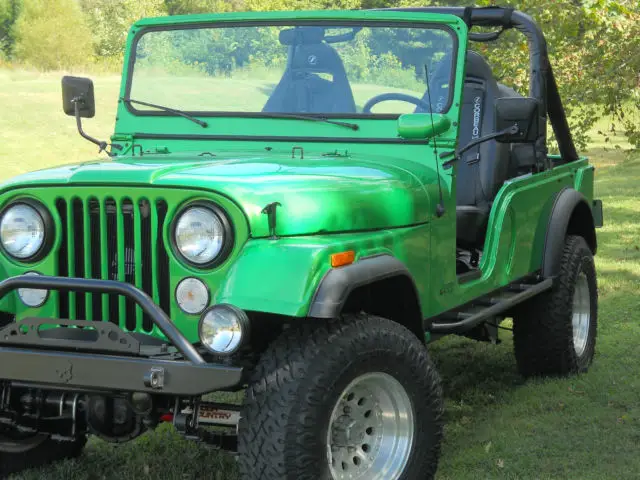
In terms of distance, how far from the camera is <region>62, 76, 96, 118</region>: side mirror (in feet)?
17.0

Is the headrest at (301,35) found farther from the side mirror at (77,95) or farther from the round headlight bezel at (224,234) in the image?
the round headlight bezel at (224,234)

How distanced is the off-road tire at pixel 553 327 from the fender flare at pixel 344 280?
86.0 inches

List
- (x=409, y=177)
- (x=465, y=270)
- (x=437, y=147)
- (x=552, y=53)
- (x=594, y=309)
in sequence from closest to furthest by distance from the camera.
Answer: (x=409, y=177), (x=437, y=147), (x=465, y=270), (x=594, y=309), (x=552, y=53)

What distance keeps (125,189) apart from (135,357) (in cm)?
61

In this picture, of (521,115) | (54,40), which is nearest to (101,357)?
(521,115)

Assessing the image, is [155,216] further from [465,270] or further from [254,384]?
[465,270]

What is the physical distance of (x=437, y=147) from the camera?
15.6 ft

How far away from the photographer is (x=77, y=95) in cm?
520

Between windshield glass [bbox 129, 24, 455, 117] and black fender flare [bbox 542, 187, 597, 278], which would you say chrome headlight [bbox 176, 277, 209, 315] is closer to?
windshield glass [bbox 129, 24, 455, 117]

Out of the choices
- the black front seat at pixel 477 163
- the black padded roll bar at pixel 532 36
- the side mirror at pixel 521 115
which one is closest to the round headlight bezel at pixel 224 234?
the side mirror at pixel 521 115

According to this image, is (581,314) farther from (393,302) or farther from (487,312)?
(393,302)

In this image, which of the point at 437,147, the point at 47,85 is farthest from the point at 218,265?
the point at 47,85

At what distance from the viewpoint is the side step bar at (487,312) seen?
4633mm

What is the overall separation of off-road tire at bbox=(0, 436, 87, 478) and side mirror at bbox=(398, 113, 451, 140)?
1.91m
